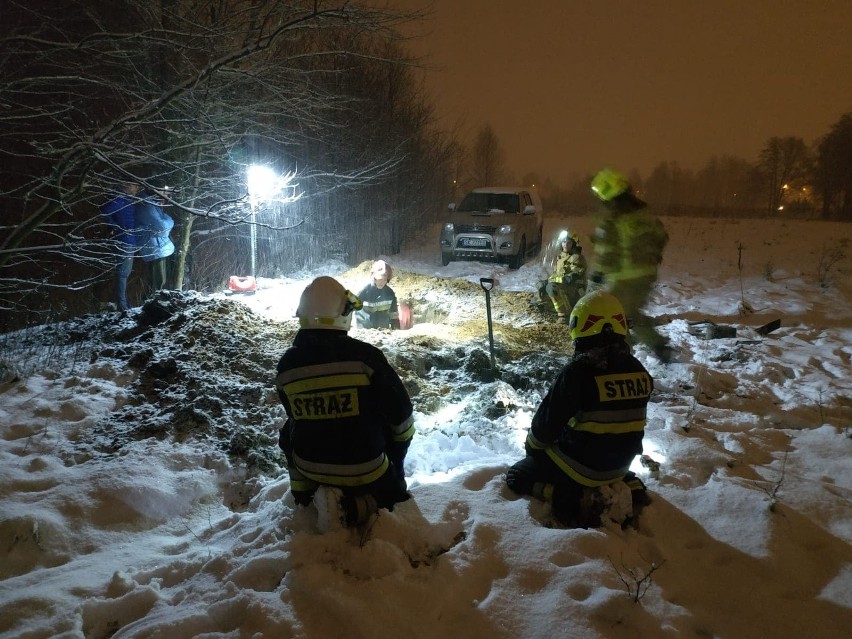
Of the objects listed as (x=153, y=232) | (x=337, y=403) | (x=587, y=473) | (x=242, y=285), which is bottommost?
(x=587, y=473)

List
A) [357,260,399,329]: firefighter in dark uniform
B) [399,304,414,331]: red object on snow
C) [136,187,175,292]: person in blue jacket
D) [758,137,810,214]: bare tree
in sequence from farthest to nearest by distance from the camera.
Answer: [758,137,810,214]: bare tree
[399,304,414,331]: red object on snow
[357,260,399,329]: firefighter in dark uniform
[136,187,175,292]: person in blue jacket

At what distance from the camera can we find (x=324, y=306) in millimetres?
2689

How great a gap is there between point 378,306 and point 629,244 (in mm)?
3886

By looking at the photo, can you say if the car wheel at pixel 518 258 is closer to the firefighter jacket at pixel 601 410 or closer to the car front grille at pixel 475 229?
the car front grille at pixel 475 229

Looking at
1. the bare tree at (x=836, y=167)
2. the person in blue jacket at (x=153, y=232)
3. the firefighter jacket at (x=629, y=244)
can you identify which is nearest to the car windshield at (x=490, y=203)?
the firefighter jacket at (x=629, y=244)

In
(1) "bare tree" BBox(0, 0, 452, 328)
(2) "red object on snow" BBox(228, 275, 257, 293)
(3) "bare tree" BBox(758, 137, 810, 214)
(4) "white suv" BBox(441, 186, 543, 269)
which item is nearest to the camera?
(1) "bare tree" BBox(0, 0, 452, 328)

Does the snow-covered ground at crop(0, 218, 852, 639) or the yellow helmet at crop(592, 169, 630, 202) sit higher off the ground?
the yellow helmet at crop(592, 169, 630, 202)

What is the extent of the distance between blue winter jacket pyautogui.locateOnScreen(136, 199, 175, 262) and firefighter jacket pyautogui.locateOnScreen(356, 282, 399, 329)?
313 centimetres

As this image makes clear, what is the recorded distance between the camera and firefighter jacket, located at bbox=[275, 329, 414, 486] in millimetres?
2646

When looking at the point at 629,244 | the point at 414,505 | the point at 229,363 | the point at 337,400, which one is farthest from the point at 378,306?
the point at 337,400

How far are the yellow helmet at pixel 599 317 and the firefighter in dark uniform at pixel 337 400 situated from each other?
3.88 feet

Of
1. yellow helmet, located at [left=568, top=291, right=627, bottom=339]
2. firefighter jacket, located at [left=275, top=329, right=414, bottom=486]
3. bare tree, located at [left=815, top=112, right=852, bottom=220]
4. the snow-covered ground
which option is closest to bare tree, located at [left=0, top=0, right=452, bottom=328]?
the snow-covered ground

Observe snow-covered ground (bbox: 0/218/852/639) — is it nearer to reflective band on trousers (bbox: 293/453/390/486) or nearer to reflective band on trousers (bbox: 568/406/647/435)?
reflective band on trousers (bbox: 293/453/390/486)

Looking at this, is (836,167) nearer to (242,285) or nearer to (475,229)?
(475,229)
